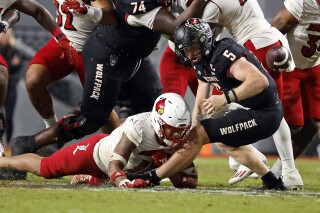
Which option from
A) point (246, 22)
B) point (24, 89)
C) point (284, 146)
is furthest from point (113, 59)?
point (24, 89)

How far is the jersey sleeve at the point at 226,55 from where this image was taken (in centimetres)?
556

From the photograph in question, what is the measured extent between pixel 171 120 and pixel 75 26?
2032mm

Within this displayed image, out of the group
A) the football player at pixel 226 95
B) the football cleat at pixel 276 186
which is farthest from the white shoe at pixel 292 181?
the football player at pixel 226 95

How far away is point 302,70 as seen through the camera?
718 centimetres

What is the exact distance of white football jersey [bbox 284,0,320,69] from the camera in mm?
6922

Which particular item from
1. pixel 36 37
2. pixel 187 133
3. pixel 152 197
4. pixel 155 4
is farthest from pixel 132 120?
pixel 36 37

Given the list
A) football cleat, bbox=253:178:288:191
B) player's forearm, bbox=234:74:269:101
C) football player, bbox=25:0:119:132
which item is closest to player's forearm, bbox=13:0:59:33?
football player, bbox=25:0:119:132

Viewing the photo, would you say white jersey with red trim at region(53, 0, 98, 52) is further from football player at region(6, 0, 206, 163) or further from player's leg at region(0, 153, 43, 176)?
player's leg at region(0, 153, 43, 176)

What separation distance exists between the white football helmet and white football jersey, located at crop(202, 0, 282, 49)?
1.22 metres

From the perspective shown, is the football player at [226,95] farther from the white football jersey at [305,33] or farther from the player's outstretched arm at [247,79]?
the white football jersey at [305,33]

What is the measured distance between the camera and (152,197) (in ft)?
16.4

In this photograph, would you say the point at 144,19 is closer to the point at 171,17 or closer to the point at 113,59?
the point at 171,17

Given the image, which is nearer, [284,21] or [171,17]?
[171,17]

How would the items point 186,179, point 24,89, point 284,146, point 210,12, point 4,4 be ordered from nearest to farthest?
point 186,179
point 284,146
point 210,12
point 4,4
point 24,89
